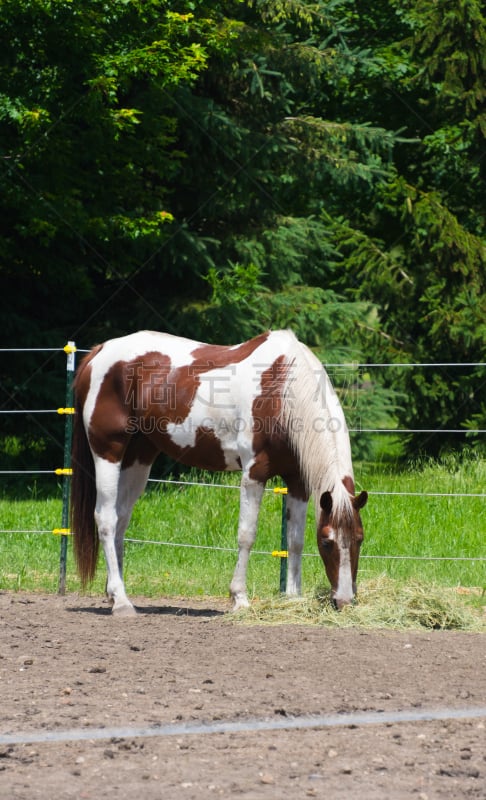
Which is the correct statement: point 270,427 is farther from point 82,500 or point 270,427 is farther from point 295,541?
point 82,500

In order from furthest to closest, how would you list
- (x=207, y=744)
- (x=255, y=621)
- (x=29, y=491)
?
(x=29, y=491) → (x=255, y=621) → (x=207, y=744)

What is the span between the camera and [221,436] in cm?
662

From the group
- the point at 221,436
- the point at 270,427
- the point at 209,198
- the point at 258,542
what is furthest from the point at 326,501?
the point at 209,198

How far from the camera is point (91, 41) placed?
37.8 feet

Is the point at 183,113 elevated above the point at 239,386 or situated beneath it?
elevated above

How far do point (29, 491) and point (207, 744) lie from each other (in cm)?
913

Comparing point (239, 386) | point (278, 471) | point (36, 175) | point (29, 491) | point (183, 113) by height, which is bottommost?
point (29, 491)

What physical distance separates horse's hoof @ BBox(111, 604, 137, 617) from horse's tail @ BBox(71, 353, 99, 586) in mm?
453

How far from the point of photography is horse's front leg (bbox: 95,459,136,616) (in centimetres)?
680

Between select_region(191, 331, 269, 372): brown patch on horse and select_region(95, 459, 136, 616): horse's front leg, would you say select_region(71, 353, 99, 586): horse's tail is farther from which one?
select_region(191, 331, 269, 372): brown patch on horse

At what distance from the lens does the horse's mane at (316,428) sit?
621 cm

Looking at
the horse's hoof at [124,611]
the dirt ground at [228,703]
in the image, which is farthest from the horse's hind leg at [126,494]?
the dirt ground at [228,703]

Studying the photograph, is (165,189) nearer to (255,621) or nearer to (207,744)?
(255,621)

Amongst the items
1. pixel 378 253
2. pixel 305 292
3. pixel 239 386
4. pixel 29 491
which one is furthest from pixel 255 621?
pixel 378 253
